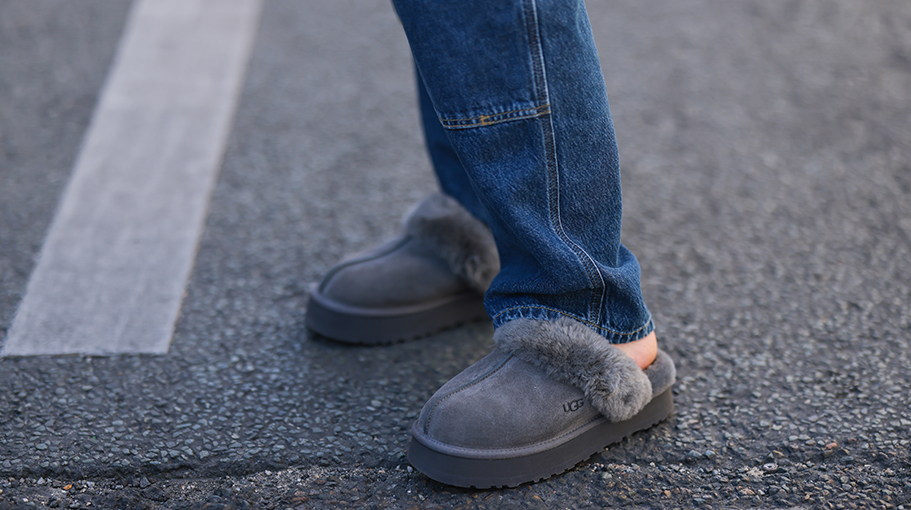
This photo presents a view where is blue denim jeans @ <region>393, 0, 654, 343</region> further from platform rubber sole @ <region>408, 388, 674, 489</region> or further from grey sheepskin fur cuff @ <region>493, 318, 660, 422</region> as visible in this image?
platform rubber sole @ <region>408, 388, 674, 489</region>

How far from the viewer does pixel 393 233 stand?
1802 mm

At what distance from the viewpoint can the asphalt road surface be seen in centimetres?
114

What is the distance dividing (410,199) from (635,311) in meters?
0.91

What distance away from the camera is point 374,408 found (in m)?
1.29

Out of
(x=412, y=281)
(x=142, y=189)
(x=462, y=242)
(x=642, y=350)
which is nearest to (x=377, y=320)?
(x=412, y=281)

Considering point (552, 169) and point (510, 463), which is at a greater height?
point (552, 169)

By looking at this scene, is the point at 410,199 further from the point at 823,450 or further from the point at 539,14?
the point at 823,450

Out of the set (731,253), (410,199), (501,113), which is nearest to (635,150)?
(731,253)

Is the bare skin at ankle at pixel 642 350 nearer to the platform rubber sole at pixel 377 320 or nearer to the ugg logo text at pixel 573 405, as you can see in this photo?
the ugg logo text at pixel 573 405

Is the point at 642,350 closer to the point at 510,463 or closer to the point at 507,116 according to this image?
the point at 510,463

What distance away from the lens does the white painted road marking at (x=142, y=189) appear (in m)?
1.48

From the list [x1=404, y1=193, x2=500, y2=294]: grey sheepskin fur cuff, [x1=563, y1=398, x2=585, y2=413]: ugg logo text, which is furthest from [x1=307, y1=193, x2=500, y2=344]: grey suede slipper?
[x1=563, y1=398, x2=585, y2=413]: ugg logo text

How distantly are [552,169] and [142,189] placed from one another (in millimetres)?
1294

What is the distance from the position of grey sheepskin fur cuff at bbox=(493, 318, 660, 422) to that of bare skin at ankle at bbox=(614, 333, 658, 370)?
0.04 m
